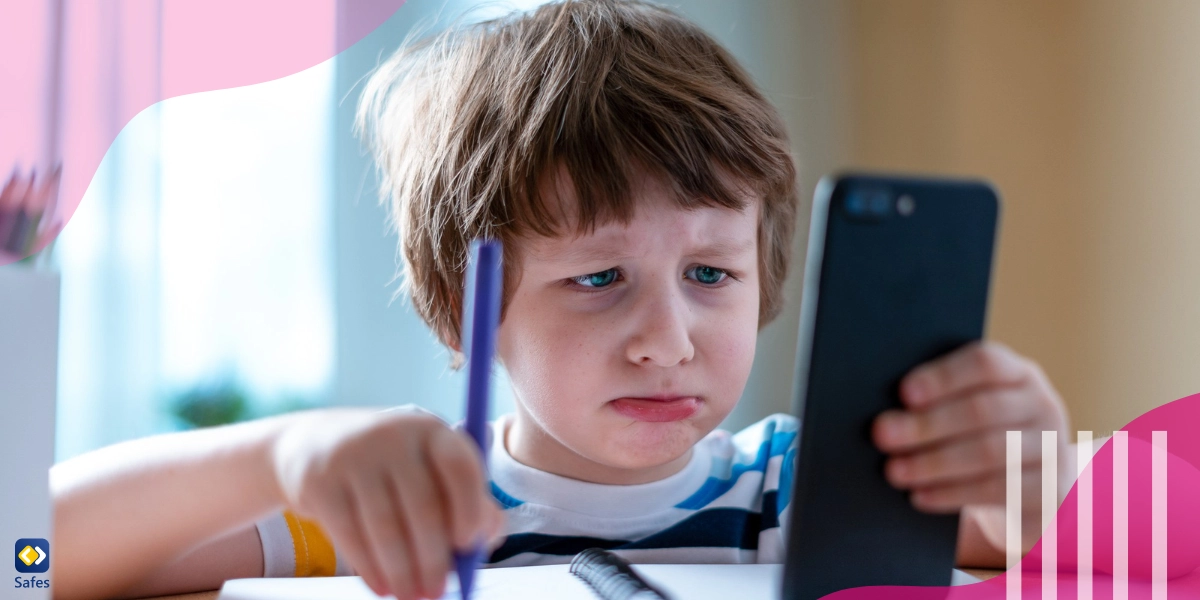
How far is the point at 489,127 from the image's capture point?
1.80 feet

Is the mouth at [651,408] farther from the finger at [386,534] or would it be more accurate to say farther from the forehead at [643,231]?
the finger at [386,534]

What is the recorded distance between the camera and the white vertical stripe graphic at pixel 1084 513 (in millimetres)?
417

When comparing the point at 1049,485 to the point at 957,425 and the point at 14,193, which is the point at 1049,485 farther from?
the point at 14,193

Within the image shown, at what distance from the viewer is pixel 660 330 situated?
471 mm

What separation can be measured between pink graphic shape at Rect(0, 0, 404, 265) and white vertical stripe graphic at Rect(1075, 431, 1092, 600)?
3.32ft

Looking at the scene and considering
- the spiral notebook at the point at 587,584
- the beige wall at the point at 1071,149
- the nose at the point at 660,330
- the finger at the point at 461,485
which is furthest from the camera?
the beige wall at the point at 1071,149

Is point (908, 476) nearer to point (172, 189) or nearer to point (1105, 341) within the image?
point (1105, 341)

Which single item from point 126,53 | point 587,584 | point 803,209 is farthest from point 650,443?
point 126,53

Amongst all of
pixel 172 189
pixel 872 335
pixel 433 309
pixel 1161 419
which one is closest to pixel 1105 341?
pixel 1161 419

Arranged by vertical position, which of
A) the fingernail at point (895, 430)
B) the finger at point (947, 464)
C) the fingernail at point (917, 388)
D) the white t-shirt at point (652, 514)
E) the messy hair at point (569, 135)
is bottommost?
the white t-shirt at point (652, 514)

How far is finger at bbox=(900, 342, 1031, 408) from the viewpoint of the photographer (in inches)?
11.7

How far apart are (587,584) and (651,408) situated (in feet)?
0.45

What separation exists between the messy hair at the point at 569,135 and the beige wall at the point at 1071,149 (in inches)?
24.8

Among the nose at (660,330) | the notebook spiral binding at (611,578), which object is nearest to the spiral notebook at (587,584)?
the notebook spiral binding at (611,578)
